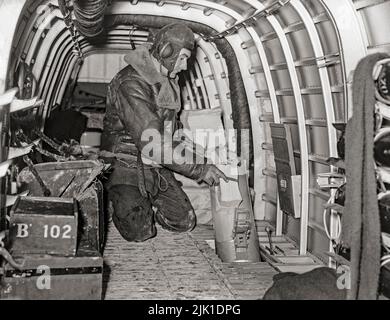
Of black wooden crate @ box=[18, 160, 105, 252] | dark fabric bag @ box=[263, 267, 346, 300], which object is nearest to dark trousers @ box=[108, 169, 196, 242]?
black wooden crate @ box=[18, 160, 105, 252]

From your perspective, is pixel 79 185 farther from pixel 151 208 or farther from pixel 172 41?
pixel 172 41

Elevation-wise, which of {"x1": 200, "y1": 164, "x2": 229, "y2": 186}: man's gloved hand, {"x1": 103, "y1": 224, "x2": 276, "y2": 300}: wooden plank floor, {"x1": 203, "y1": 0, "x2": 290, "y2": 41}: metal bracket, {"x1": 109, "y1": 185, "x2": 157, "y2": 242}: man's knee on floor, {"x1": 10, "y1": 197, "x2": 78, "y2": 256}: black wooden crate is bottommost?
{"x1": 103, "y1": 224, "x2": 276, "y2": 300}: wooden plank floor

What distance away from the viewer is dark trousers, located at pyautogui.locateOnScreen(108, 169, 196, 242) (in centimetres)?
466

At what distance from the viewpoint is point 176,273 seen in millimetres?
3574

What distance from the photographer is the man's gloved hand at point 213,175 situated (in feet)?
13.4

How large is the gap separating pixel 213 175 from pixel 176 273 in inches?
38.5

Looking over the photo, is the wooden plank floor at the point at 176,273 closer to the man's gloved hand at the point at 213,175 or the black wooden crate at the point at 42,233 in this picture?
the black wooden crate at the point at 42,233

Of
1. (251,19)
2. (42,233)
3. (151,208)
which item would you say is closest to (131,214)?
(151,208)

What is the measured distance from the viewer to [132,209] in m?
4.82

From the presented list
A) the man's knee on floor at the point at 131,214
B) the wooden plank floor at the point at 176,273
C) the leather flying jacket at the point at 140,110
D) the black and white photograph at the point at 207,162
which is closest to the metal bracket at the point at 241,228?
the black and white photograph at the point at 207,162

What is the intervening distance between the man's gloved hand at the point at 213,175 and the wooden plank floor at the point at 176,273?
0.69 metres

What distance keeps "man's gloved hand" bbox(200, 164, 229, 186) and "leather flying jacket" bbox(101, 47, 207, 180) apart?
102 mm

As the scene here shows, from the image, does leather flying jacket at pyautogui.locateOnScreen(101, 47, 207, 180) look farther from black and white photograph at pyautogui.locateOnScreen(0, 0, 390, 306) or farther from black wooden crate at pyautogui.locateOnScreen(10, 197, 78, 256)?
black wooden crate at pyautogui.locateOnScreen(10, 197, 78, 256)
